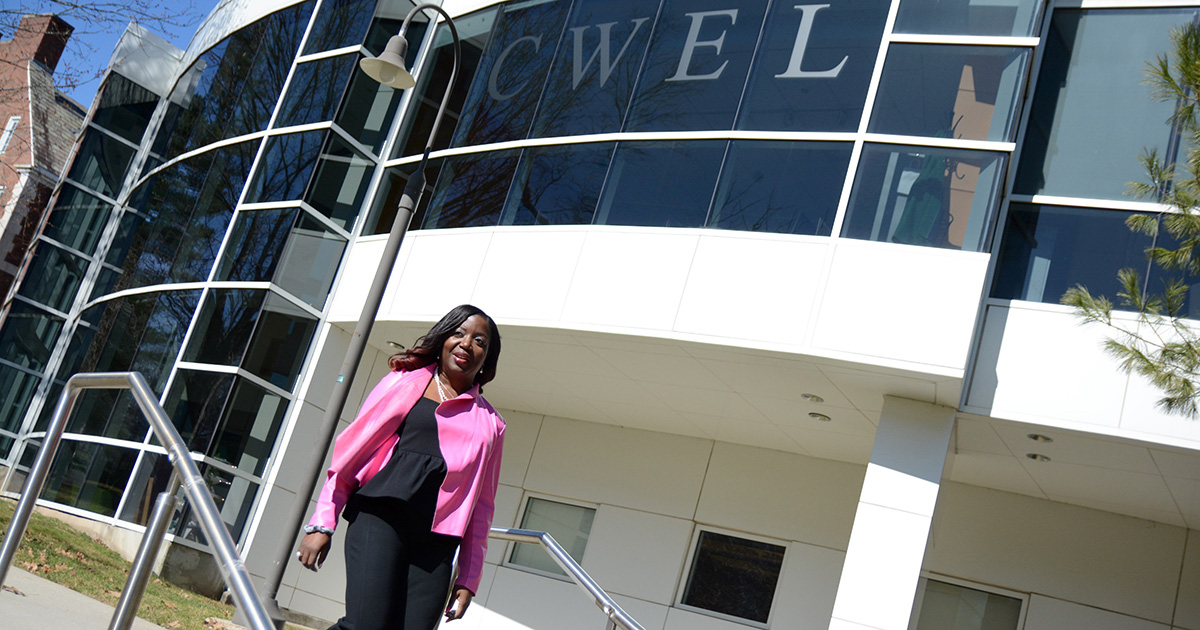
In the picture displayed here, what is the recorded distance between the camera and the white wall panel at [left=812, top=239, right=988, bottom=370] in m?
8.73

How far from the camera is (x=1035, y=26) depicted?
30.4ft

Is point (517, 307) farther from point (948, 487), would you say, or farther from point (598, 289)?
point (948, 487)

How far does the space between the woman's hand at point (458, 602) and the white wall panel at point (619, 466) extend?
32.0ft

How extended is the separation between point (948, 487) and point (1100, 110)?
4.60 m

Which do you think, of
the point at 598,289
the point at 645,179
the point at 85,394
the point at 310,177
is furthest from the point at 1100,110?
the point at 85,394

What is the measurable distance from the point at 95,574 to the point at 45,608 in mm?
3928

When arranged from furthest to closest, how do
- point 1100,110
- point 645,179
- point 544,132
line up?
point 544,132 < point 645,179 < point 1100,110

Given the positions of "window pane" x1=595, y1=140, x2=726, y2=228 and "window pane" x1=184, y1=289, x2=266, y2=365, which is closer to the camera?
"window pane" x1=595, y1=140, x2=726, y2=228

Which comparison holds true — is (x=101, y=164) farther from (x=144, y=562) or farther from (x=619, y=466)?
(x=144, y=562)

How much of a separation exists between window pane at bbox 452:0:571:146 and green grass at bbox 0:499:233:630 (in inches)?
245

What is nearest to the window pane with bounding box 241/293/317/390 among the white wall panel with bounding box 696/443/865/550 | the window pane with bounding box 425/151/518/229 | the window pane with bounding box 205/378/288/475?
the window pane with bounding box 205/378/288/475

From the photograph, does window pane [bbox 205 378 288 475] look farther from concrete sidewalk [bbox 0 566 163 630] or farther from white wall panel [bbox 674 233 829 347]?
white wall panel [bbox 674 233 829 347]

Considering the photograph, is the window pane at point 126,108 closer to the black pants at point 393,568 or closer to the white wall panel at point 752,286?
the white wall panel at point 752,286

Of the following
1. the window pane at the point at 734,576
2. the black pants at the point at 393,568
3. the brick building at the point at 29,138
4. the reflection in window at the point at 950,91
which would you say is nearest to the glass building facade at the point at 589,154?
the reflection in window at the point at 950,91
